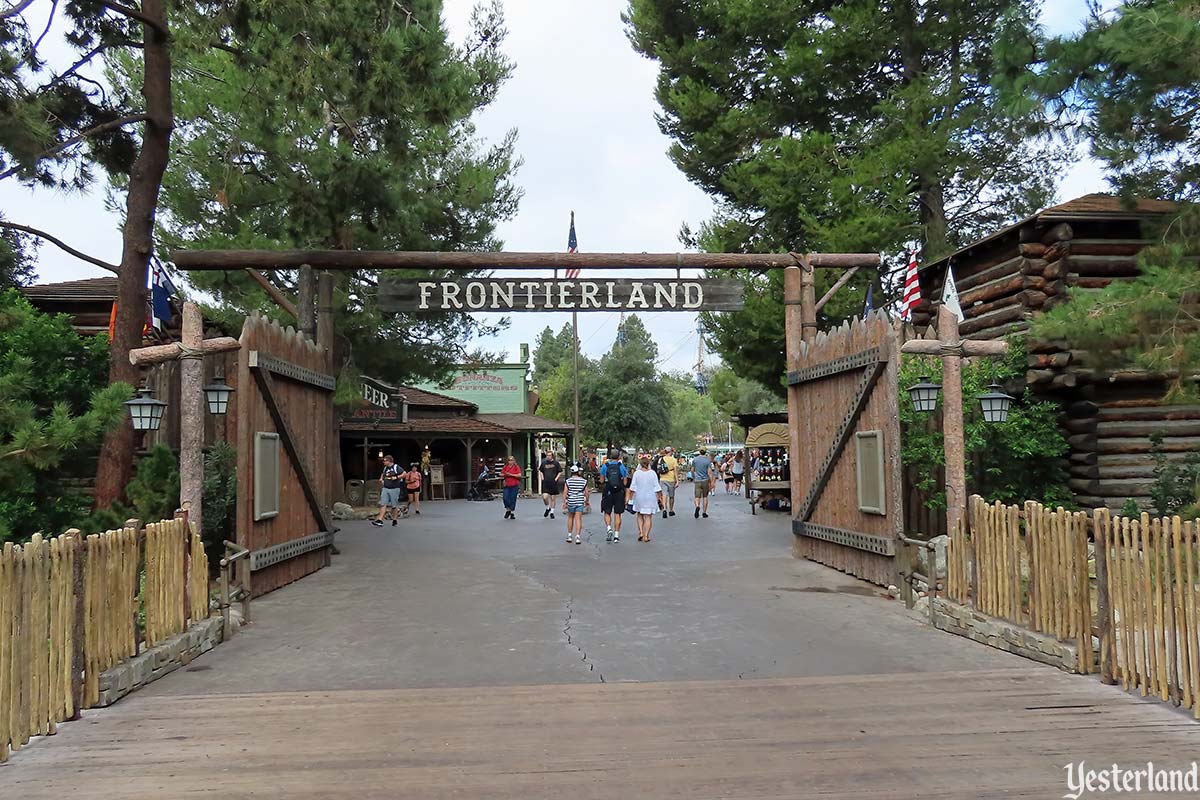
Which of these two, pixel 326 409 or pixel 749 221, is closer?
pixel 326 409

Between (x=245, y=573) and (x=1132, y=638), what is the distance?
774cm

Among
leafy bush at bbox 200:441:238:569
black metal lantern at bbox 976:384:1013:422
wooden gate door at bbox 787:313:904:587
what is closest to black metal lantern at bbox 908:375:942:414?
wooden gate door at bbox 787:313:904:587

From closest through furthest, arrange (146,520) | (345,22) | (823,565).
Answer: (146,520), (345,22), (823,565)

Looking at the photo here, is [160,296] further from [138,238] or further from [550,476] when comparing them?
[550,476]

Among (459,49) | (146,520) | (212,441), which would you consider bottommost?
(146,520)

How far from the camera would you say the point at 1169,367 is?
24.5 feet

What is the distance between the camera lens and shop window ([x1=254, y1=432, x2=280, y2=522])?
33.1 ft

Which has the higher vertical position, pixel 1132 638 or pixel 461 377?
pixel 461 377

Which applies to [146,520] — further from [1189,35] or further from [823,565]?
[1189,35]

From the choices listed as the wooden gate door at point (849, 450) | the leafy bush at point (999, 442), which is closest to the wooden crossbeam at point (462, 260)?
the wooden gate door at point (849, 450)

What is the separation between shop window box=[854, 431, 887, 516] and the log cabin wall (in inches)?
140

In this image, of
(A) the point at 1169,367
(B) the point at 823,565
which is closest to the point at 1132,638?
(A) the point at 1169,367

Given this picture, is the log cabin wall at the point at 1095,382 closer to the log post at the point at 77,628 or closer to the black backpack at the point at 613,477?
the black backpack at the point at 613,477

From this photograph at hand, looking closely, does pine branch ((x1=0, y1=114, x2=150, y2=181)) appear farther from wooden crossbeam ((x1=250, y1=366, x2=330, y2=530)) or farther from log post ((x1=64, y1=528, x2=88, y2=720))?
log post ((x1=64, y1=528, x2=88, y2=720))
